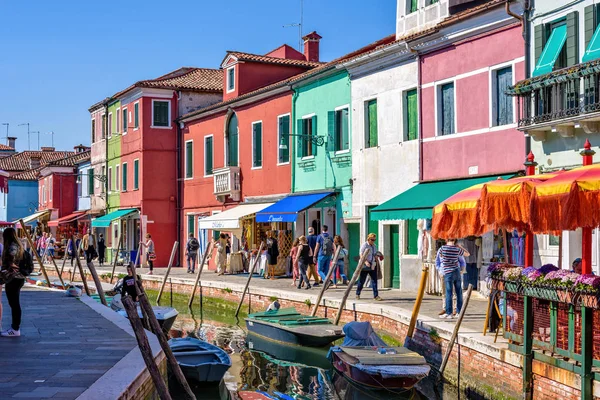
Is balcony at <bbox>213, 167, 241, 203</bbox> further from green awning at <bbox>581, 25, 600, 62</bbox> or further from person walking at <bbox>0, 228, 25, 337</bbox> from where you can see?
person walking at <bbox>0, 228, 25, 337</bbox>

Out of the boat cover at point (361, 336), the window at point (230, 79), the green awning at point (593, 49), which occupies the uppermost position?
the window at point (230, 79)

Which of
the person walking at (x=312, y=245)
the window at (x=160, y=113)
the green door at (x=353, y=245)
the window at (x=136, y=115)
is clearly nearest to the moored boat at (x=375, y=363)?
the person walking at (x=312, y=245)

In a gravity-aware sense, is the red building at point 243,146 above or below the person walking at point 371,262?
above

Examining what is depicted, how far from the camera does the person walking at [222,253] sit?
30250 millimetres

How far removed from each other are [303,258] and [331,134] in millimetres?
4175

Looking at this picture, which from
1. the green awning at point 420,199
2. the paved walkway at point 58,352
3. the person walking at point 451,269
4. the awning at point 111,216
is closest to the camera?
the paved walkway at point 58,352

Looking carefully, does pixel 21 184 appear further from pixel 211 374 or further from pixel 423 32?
pixel 211 374

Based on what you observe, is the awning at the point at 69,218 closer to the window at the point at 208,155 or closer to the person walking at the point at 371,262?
the window at the point at 208,155

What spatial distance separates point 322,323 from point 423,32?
23.8 feet

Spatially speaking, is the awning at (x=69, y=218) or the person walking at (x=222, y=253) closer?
the person walking at (x=222, y=253)

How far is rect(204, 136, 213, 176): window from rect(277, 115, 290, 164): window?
6022 millimetres

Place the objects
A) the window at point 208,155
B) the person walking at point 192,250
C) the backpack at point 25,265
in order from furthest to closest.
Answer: the window at point 208,155
the person walking at point 192,250
the backpack at point 25,265

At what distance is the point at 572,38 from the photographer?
52.8ft

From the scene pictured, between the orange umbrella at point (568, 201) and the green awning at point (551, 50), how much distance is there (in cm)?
606
